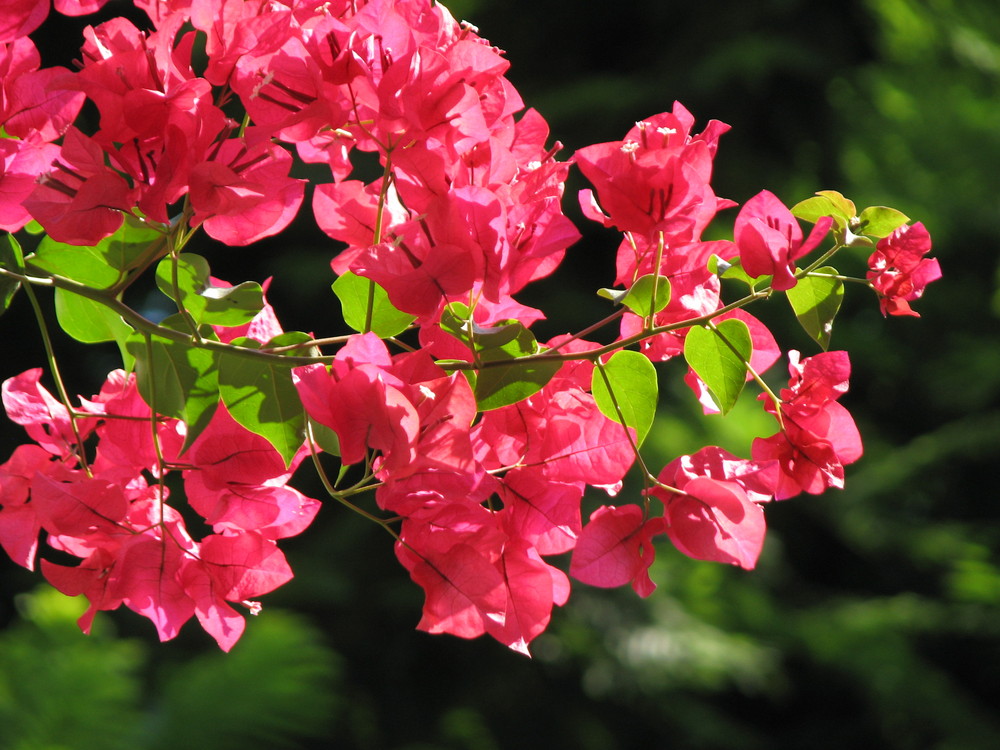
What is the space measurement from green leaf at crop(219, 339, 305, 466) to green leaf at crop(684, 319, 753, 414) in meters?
0.14

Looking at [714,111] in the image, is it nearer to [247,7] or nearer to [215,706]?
[215,706]

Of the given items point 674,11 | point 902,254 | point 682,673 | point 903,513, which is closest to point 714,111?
point 674,11

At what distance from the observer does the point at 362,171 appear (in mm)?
2629

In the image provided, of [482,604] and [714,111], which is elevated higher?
[482,604]

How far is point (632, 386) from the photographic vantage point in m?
0.40

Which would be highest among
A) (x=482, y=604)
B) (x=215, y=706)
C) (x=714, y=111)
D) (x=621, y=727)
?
(x=482, y=604)

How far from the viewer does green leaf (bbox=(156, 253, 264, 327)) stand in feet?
1.29

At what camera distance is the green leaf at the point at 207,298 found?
39cm

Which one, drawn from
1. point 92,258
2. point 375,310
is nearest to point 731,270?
point 375,310

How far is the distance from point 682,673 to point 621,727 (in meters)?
0.53

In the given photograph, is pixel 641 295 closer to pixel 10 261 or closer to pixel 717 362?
pixel 717 362

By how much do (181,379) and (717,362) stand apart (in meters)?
0.19

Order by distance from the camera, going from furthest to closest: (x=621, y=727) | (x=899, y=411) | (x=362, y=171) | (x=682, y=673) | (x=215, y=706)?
(x=899, y=411) → (x=621, y=727) → (x=362, y=171) → (x=682, y=673) → (x=215, y=706)

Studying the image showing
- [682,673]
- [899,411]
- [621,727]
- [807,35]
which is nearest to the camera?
[682,673]
